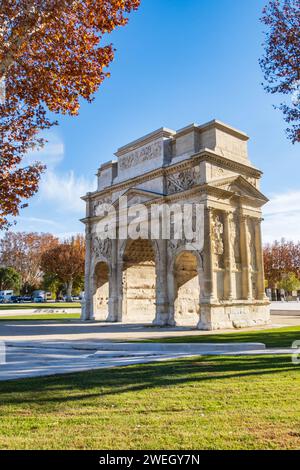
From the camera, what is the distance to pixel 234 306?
808 inches

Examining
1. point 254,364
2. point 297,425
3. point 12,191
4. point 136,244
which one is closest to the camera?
point 297,425

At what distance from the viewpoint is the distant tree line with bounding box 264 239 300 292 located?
6481 centimetres

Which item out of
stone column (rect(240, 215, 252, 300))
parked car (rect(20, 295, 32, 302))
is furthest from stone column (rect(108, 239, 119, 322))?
parked car (rect(20, 295, 32, 302))

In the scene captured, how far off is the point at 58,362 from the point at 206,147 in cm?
1546

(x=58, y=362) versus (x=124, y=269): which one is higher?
(x=124, y=269)

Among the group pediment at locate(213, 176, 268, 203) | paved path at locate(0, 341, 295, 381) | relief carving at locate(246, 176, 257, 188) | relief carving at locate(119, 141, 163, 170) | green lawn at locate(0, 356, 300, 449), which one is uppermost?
relief carving at locate(119, 141, 163, 170)

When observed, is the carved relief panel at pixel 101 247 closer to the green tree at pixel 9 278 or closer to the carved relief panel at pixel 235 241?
the carved relief panel at pixel 235 241

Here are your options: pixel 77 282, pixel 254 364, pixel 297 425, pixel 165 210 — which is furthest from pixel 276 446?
pixel 77 282

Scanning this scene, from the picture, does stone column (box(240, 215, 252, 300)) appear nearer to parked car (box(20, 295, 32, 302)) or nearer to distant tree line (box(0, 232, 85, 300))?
distant tree line (box(0, 232, 85, 300))

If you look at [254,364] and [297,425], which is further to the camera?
[254,364]

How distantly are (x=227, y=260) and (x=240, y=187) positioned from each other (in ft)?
15.2

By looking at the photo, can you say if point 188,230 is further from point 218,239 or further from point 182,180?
point 182,180

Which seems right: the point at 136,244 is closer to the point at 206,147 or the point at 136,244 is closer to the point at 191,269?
the point at 191,269

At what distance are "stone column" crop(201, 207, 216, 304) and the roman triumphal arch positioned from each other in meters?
0.05
